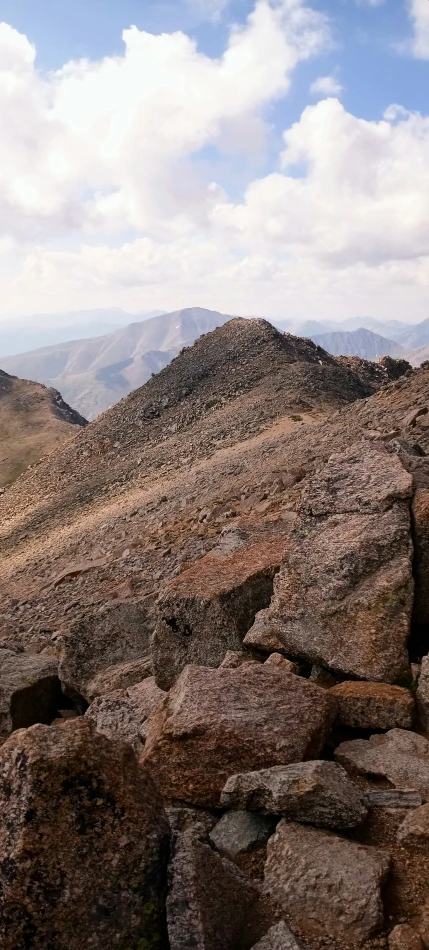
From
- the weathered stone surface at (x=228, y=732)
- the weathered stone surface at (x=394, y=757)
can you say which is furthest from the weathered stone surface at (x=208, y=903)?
the weathered stone surface at (x=394, y=757)

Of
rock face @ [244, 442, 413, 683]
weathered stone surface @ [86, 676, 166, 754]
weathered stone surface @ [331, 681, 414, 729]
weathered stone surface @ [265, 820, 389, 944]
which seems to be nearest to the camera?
weathered stone surface @ [265, 820, 389, 944]

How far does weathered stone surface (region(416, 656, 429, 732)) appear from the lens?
25.7 ft

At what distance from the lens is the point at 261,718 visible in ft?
23.6

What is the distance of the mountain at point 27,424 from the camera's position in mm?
87450

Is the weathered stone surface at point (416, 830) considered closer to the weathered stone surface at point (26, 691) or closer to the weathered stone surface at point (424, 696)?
the weathered stone surface at point (424, 696)

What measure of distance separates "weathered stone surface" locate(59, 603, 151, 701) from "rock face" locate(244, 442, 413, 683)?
4.64m

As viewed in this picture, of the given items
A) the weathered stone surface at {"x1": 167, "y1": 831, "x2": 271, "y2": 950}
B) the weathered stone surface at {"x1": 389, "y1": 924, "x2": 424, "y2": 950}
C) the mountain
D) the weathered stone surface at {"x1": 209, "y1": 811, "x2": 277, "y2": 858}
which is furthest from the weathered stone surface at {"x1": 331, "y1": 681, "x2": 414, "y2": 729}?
the mountain

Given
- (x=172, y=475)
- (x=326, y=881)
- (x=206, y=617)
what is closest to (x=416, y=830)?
(x=326, y=881)

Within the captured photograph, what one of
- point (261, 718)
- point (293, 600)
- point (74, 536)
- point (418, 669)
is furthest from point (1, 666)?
point (74, 536)

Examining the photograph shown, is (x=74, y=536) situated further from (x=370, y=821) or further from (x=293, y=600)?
(x=370, y=821)

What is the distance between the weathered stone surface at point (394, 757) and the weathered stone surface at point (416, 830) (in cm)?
57

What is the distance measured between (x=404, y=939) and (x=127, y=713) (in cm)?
564

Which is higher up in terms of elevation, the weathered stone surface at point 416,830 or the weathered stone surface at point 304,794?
the weathered stone surface at point 304,794

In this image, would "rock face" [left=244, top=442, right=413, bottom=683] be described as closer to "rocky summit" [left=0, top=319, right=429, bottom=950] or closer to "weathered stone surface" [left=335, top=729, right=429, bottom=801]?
"rocky summit" [left=0, top=319, right=429, bottom=950]
